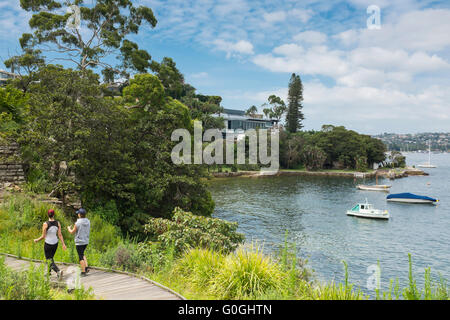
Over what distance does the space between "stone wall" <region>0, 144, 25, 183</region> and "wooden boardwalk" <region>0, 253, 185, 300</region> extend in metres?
6.85

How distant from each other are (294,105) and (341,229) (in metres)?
67.8

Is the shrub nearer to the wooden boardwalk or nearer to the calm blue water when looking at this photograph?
the wooden boardwalk

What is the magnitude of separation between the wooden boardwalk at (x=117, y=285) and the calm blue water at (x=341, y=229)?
5.94 metres

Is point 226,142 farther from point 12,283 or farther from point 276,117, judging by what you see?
point 12,283

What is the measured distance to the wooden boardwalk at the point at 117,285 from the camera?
5719 millimetres

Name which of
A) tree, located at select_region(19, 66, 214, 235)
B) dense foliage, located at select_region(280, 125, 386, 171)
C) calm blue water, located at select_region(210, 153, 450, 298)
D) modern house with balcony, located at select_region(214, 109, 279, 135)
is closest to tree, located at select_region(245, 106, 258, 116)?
modern house with balcony, located at select_region(214, 109, 279, 135)

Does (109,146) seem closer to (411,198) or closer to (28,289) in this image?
(28,289)

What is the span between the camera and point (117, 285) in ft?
20.6

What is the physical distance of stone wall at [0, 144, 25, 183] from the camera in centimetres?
1302

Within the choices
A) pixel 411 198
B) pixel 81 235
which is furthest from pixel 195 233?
pixel 411 198

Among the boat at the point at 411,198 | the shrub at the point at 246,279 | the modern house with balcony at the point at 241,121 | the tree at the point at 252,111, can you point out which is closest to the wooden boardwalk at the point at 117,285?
the shrub at the point at 246,279

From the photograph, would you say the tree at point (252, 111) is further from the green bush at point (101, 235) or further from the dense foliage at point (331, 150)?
the green bush at point (101, 235)
